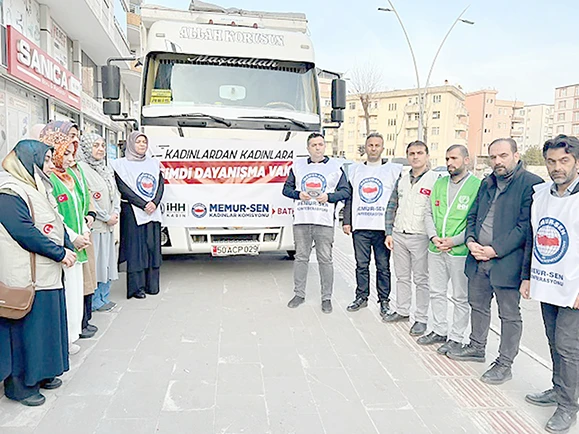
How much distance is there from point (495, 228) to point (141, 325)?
352 cm

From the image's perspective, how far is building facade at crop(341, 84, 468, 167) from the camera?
64.1m

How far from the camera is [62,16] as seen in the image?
13172 millimetres

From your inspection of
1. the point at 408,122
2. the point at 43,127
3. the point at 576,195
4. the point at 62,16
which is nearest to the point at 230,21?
the point at 43,127

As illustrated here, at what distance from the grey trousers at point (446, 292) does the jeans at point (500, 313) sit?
0.12 meters

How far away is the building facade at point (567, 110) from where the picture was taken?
89938 millimetres

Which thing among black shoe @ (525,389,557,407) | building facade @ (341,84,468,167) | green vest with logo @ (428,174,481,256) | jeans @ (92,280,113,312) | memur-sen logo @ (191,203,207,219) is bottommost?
black shoe @ (525,389,557,407)

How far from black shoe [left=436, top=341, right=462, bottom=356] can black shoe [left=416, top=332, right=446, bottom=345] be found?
183 millimetres

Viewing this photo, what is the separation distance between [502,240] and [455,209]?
2.02ft

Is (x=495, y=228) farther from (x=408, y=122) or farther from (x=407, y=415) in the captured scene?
(x=408, y=122)

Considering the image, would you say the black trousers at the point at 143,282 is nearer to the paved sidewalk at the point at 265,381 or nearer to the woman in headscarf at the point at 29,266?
the paved sidewalk at the point at 265,381

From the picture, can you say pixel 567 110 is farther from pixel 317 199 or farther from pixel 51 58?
pixel 317 199

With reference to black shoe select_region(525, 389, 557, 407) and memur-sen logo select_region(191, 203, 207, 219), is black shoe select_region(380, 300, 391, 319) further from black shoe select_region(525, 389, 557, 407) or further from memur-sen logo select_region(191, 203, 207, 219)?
memur-sen logo select_region(191, 203, 207, 219)

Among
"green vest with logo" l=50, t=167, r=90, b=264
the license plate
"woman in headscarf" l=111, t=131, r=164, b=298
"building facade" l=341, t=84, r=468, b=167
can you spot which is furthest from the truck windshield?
"building facade" l=341, t=84, r=468, b=167

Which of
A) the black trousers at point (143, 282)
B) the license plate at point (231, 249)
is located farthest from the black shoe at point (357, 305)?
the black trousers at point (143, 282)
